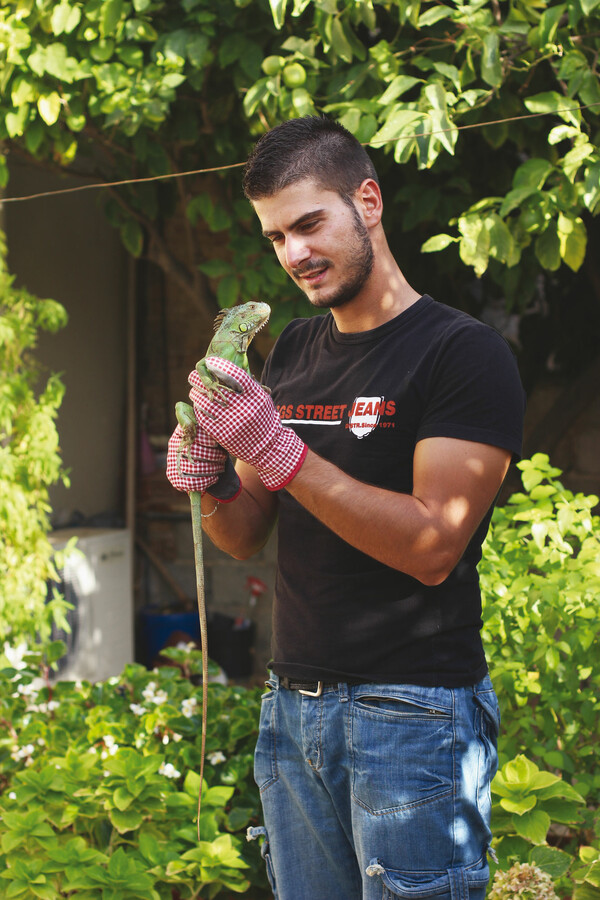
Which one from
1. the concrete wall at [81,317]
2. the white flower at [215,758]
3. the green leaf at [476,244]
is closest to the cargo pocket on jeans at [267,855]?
the white flower at [215,758]

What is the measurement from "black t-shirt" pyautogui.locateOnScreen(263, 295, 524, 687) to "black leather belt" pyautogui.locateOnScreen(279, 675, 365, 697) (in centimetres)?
1

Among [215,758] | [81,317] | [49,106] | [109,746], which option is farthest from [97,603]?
[49,106]

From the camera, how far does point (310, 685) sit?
169cm

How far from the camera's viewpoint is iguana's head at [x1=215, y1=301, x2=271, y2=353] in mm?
1908

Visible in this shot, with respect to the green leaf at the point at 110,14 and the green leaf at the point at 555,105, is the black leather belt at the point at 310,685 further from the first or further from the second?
the green leaf at the point at 110,14

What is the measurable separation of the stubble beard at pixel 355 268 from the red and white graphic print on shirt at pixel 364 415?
0.21m

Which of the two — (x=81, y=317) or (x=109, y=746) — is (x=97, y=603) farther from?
(x=109, y=746)

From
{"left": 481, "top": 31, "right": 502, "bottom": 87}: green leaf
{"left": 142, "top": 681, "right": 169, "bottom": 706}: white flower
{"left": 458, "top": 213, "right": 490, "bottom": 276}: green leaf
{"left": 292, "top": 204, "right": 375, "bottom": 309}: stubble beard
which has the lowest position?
{"left": 142, "top": 681, "right": 169, "bottom": 706}: white flower

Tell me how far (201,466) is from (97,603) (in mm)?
3717

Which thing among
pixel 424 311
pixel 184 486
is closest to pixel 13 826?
pixel 184 486

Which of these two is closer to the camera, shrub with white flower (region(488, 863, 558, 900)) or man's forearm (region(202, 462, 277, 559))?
man's forearm (region(202, 462, 277, 559))

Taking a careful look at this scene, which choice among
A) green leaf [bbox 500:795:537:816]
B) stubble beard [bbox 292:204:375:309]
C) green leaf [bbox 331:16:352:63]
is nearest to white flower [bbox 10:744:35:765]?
green leaf [bbox 500:795:537:816]

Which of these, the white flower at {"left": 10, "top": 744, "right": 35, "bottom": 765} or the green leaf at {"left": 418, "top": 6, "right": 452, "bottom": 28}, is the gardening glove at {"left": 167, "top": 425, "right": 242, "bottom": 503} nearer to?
the white flower at {"left": 10, "top": 744, "right": 35, "bottom": 765}

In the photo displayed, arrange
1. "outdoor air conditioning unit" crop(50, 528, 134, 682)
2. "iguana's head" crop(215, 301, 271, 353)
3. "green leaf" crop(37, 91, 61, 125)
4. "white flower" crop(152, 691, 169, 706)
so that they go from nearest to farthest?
"iguana's head" crop(215, 301, 271, 353) → "white flower" crop(152, 691, 169, 706) → "green leaf" crop(37, 91, 61, 125) → "outdoor air conditioning unit" crop(50, 528, 134, 682)
